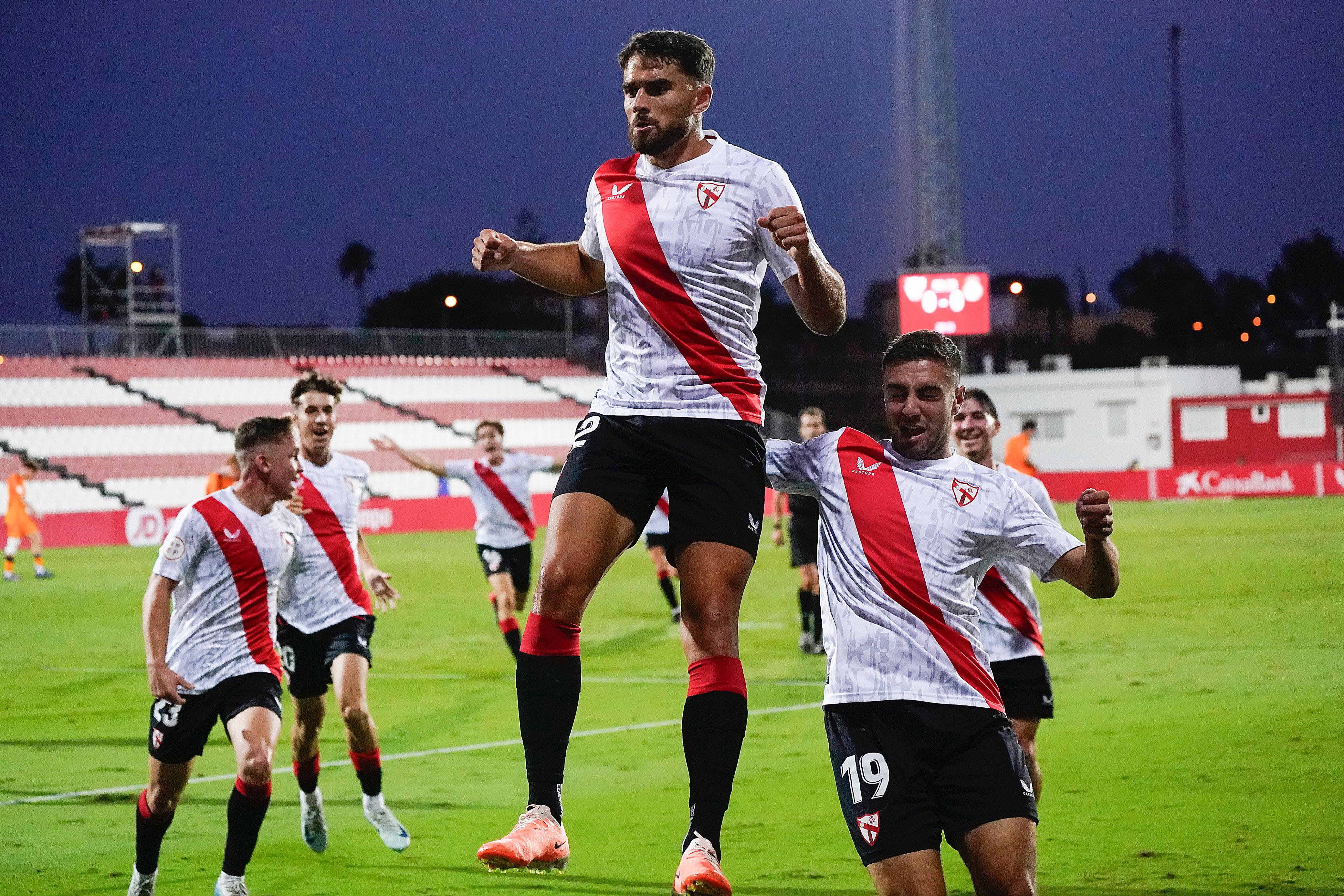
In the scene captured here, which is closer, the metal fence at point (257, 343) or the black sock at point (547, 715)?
the black sock at point (547, 715)

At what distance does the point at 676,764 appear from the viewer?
10102 mm

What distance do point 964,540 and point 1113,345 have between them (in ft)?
280

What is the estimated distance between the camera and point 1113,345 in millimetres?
86312

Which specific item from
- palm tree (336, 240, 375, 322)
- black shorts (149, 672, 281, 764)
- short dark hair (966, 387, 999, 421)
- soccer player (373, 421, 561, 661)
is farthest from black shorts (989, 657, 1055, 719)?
palm tree (336, 240, 375, 322)

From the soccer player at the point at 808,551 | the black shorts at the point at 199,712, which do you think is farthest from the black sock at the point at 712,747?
the soccer player at the point at 808,551

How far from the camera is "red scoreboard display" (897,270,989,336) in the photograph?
31391 millimetres

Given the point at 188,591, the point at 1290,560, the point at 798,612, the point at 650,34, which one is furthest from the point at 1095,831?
the point at 1290,560

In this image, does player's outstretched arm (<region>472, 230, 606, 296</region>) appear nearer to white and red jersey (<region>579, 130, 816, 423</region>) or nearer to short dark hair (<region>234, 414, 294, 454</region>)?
white and red jersey (<region>579, 130, 816, 423</region>)

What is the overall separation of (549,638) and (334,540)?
454 centimetres

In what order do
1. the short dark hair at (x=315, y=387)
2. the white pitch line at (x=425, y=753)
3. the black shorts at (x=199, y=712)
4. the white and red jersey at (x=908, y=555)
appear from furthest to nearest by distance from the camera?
the white pitch line at (x=425, y=753) < the short dark hair at (x=315, y=387) < the black shorts at (x=199, y=712) < the white and red jersey at (x=908, y=555)

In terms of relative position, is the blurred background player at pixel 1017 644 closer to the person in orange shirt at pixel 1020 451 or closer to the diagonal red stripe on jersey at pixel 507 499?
the diagonal red stripe on jersey at pixel 507 499

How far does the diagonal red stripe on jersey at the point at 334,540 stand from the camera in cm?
855

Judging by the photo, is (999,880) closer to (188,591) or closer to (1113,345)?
(188,591)

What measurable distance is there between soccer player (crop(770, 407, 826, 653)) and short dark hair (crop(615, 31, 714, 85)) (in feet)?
31.7
